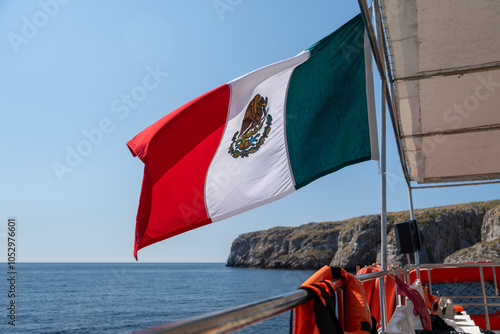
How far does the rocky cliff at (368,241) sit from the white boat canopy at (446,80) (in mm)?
48813

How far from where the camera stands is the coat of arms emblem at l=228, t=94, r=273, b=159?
4.34 metres

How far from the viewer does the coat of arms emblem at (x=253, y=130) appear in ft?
14.2

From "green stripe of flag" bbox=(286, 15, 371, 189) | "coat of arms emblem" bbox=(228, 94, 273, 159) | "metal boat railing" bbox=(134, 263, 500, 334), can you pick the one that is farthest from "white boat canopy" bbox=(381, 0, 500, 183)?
"metal boat railing" bbox=(134, 263, 500, 334)

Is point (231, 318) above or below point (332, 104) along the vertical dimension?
below

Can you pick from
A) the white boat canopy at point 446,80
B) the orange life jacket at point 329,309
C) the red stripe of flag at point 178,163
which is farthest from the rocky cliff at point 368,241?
the orange life jacket at point 329,309

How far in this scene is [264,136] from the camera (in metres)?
4.39

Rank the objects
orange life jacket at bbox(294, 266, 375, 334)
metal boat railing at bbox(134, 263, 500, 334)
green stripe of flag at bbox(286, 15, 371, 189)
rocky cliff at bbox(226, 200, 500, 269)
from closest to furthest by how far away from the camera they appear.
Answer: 1. metal boat railing at bbox(134, 263, 500, 334)
2. orange life jacket at bbox(294, 266, 375, 334)
3. green stripe of flag at bbox(286, 15, 371, 189)
4. rocky cliff at bbox(226, 200, 500, 269)

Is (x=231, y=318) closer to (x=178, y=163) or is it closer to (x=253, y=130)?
(x=178, y=163)

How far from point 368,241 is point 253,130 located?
106171 mm

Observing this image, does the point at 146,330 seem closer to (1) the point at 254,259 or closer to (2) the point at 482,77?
(2) the point at 482,77

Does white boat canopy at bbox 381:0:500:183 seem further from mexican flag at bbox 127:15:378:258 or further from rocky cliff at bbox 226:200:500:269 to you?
rocky cliff at bbox 226:200:500:269

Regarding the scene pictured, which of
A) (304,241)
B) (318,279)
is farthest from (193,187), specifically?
(304,241)

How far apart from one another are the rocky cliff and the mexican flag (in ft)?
172

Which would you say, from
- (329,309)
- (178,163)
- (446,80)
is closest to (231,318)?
(329,309)
